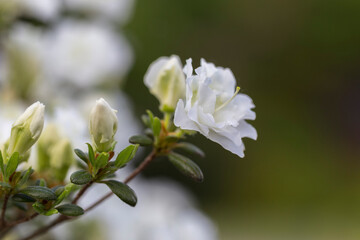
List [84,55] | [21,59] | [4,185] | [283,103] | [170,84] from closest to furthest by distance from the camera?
[4,185], [170,84], [21,59], [84,55], [283,103]

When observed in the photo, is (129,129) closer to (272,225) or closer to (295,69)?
(272,225)

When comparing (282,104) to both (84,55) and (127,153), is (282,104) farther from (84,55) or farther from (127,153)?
(127,153)

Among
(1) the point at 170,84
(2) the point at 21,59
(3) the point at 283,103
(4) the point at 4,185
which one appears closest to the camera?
(4) the point at 4,185

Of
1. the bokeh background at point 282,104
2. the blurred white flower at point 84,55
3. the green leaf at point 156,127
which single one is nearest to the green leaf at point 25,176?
the green leaf at point 156,127

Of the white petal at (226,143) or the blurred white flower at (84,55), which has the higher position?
the white petal at (226,143)

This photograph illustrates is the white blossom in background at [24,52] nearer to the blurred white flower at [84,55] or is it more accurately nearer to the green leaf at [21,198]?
the blurred white flower at [84,55]

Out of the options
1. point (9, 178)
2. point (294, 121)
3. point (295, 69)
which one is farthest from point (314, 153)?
point (9, 178)

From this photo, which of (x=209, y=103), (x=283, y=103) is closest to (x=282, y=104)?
(x=283, y=103)
